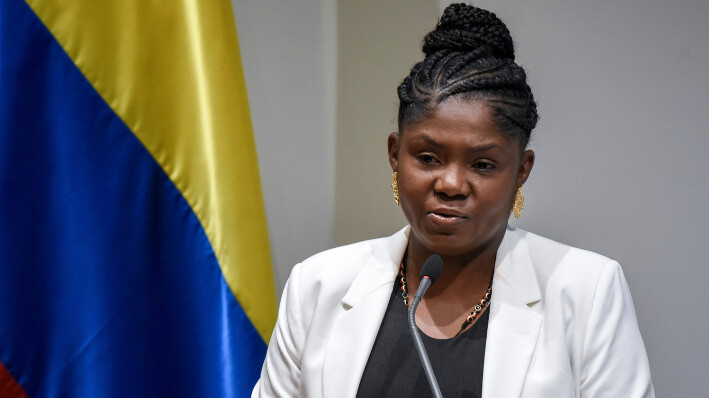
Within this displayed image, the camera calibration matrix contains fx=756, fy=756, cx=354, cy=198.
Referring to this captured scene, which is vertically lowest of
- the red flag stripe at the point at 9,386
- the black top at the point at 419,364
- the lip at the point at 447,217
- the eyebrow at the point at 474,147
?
the black top at the point at 419,364

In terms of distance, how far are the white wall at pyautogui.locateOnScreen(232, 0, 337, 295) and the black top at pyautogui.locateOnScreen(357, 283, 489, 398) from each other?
62 cm

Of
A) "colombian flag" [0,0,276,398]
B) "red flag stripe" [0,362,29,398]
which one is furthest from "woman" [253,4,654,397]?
→ "red flag stripe" [0,362,29,398]

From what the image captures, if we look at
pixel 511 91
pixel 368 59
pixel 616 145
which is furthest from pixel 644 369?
pixel 368 59

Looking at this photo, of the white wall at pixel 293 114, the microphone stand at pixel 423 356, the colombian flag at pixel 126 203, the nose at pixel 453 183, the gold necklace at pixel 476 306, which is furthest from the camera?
the white wall at pixel 293 114

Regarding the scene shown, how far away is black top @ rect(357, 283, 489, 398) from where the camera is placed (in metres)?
1.07

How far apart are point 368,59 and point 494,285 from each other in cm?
71

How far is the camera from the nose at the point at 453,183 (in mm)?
1029

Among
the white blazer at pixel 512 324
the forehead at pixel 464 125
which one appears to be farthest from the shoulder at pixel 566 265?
the forehead at pixel 464 125

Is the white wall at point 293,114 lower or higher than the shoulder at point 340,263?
higher

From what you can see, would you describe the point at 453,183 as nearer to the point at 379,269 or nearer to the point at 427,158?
the point at 427,158

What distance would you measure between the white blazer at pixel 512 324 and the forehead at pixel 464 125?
22 centimetres

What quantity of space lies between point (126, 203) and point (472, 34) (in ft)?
2.40

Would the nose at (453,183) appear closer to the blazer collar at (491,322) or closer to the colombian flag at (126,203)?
the blazer collar at (491,322)

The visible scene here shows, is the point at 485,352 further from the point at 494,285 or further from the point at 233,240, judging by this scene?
the point at 233,240
